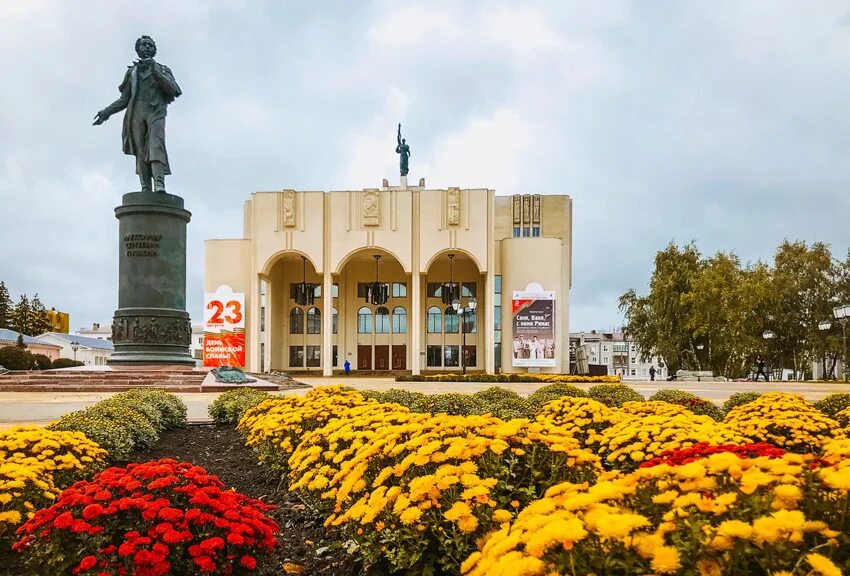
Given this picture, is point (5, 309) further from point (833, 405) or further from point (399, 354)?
point (833, 405)

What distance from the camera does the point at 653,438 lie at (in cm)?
480

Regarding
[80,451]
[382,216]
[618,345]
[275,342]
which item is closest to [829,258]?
[382,216]

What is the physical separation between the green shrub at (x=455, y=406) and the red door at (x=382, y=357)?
35.3 m

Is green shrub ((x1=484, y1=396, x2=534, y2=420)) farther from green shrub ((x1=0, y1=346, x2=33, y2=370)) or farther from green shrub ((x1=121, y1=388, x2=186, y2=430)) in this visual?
green shrub ((x1=0, y1=346, x2=33, y2=370))

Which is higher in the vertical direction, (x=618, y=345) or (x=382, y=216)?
(x=382, y=216)

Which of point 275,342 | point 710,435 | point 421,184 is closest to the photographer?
point 710,435

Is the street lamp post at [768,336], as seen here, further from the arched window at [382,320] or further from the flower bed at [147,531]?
the flower bed at [147,531]

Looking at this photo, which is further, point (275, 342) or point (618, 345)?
point (618, 345)

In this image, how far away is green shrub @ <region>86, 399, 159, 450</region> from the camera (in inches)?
293

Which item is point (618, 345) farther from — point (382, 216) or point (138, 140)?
point (138, 140)

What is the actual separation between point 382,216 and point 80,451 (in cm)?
3363

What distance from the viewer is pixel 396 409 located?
21.1 feet

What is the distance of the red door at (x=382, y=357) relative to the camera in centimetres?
4462

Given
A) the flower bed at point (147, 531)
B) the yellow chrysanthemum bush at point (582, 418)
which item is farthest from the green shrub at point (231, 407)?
the flower bed at point (147, 531)
